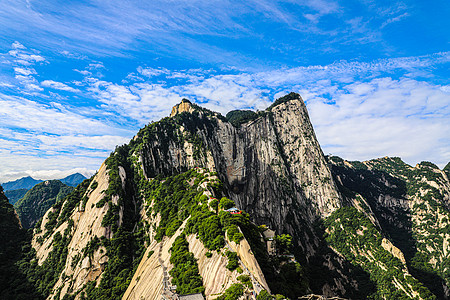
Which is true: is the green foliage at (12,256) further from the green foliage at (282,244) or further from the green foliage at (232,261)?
the green foliage at (282,244)

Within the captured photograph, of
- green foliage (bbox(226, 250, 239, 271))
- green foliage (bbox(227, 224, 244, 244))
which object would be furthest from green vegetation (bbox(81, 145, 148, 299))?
green foliage (bbox(226, 250, 239, 271))

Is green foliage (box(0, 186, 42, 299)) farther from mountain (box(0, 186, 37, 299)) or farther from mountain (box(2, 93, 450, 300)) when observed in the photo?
mountain (box(2, 93, 450, 300))

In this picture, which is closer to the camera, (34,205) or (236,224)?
(236,224)

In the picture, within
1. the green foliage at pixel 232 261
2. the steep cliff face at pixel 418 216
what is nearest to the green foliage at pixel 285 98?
the steep cliff face at pixel 418 216

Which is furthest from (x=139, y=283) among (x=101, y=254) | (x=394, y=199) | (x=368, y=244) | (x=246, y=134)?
(x=394, y=199)

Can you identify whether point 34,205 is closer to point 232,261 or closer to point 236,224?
point 236,224

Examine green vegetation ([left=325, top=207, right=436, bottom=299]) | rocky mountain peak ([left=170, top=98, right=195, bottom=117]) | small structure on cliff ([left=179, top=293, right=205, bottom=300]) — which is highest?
rocky mountain peak ([left=170, top=98, right=195, bottom=117])

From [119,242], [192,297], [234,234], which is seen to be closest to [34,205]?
[119,242]
